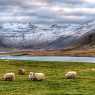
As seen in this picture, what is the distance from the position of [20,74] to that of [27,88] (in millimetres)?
18339

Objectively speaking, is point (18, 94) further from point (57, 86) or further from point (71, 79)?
point (71, 79)

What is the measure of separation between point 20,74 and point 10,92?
21.1 m

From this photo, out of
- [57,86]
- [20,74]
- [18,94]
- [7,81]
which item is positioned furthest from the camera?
[20,74]

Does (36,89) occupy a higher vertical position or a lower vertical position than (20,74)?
lower

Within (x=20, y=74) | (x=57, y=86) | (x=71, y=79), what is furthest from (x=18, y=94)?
(x=20, y=74)

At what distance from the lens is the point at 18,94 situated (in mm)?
30516

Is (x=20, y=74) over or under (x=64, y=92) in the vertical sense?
over

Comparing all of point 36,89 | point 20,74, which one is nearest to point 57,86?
point 36,89

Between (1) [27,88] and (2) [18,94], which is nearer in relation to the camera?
(2) [18,94]

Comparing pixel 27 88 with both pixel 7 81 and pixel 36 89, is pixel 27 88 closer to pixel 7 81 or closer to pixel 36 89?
pixel 36 89

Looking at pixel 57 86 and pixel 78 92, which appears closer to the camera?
pixel 78 92

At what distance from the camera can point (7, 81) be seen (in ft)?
136

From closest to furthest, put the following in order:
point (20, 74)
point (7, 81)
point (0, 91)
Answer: point (0, 91) → point (7, 81) → point (20, 74)

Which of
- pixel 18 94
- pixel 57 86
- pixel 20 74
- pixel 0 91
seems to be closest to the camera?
pixel 18 94
